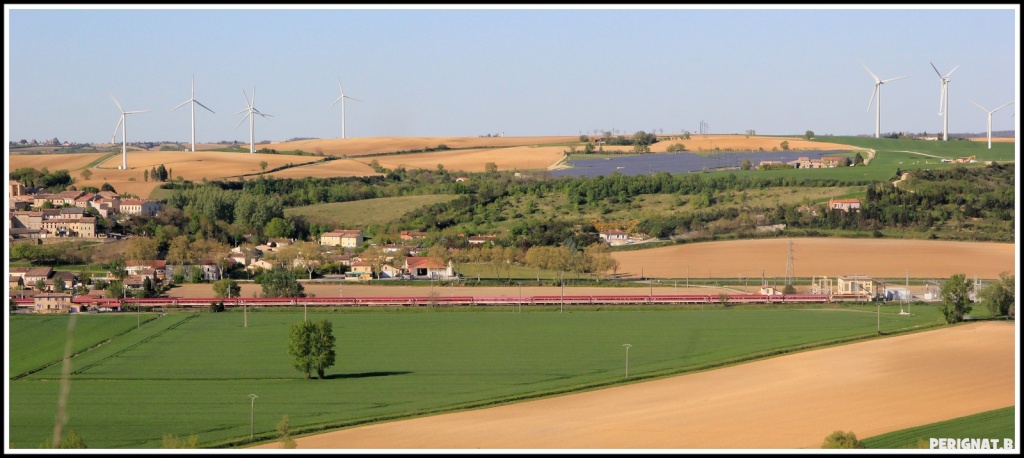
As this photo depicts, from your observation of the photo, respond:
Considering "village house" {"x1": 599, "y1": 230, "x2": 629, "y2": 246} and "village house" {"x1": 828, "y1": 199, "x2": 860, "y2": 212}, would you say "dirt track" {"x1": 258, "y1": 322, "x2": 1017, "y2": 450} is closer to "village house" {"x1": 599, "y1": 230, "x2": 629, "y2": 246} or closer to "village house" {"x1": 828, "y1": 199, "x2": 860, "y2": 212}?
"village house" {"x1": 599, "y1": 230, "x2": 629, "y2": 246}

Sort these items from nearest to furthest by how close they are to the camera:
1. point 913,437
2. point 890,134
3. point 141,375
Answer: point 913,437 → point 141,375 → point 890,134

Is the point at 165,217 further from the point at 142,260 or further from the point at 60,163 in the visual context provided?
the point at 60,163

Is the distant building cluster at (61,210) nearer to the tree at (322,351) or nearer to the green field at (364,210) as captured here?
the green field at (364,210)

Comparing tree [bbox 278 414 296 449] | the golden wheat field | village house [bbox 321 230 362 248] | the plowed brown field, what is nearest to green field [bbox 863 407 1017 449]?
tree [bbox 278 414 296 449]

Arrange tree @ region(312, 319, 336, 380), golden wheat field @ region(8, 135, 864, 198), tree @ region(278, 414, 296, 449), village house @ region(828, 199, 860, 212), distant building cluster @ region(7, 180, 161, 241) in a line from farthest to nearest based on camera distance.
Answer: golden wheat field @ region(8, 135, 864, 198) → village house @ region(828, 199, 860, 212) → distant building cluster @ region(7, 180, 161, 241) → tree @ region(312, 319, 336, 380) → tree @ region(278, 414, 296, 449)

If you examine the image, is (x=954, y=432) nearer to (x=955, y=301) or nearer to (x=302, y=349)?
(x=302, y=349)

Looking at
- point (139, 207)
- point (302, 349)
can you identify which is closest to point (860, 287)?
point (302, 349)

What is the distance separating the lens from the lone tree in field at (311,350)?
36.7 meters

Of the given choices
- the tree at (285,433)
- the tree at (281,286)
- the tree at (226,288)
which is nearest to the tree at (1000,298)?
the tree at (281,286)

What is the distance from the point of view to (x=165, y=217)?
80.4 metres

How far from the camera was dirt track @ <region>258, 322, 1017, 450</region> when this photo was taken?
2728cm

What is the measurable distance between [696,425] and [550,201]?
62.8m

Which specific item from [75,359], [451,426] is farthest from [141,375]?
[451,426]

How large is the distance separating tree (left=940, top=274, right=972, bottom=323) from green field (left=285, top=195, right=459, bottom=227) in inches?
1866
